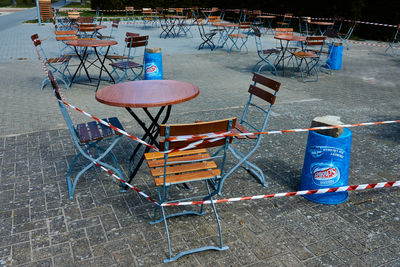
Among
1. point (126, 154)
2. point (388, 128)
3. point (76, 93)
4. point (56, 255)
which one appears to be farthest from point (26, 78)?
point (388, 128)

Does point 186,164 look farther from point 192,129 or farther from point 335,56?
point 335,56

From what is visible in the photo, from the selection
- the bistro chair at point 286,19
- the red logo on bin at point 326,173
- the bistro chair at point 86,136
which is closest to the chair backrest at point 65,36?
the bistro chair at point 86,136

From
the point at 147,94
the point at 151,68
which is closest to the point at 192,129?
the point at 147,94

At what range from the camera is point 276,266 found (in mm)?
2713

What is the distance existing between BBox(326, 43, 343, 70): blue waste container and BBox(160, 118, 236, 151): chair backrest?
8231mm

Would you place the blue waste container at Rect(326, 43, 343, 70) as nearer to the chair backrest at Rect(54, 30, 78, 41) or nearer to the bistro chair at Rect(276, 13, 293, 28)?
the bistro chair at Rect(276, 13, 293, 28)

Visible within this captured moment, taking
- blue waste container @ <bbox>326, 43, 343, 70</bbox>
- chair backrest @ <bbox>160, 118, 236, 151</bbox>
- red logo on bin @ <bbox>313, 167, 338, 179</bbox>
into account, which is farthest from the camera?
blue waste container @ <bbox>326, 43, 343, 70</bbox>

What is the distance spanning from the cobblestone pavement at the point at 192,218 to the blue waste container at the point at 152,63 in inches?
56.1

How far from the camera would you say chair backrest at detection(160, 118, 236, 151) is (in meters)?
2.52

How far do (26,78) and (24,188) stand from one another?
213 inches

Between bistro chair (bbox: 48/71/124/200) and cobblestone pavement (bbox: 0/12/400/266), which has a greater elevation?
bistro chair (bbox: 48/71/124/200)

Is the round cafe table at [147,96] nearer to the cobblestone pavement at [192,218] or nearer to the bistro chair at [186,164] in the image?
the bistro chair at [186,164]

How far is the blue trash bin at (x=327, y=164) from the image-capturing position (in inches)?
134

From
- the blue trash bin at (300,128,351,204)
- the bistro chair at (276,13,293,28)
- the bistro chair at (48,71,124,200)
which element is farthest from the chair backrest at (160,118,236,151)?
the bistro chair at (276,13,293,28)
